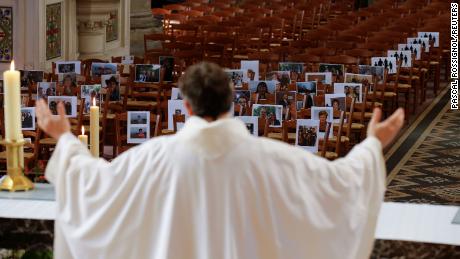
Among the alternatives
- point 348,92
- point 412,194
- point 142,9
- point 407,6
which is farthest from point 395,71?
point 407,6

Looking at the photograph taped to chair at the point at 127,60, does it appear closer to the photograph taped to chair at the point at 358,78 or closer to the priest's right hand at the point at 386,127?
the photograph taped to chair at the point at 358,78

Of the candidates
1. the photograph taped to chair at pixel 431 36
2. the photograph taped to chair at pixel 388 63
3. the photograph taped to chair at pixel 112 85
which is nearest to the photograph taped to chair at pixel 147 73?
the photograph taped to chair at pixel 112 85

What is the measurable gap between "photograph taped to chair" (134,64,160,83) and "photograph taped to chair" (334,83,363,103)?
2291 millimetres

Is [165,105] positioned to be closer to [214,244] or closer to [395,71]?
[395,71]

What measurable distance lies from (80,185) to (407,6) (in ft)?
70.2

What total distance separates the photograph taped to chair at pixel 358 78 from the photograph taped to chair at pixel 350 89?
2.99ft

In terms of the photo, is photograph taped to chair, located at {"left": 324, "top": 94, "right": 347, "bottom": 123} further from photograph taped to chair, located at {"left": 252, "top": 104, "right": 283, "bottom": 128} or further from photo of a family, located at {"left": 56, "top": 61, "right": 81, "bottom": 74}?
photo of a family, located at {"left": 56, "top": 61, "right": 81, "bottom": 74}

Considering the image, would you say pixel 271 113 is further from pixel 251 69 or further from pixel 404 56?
pixel 404 56

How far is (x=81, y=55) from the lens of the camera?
18578 millimetres

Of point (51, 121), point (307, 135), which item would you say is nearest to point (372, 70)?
point (307, 135)

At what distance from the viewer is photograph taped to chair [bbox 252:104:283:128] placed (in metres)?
10.9

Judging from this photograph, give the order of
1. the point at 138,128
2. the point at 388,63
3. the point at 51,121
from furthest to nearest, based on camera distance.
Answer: the point at 388,63, the point at 138,128, the point at 51,121

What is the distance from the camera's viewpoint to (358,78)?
13.9 metres

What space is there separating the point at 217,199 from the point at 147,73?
1000 cm
